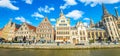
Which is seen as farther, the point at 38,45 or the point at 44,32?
the point at 44,32

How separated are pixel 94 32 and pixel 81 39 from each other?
42.6 feet

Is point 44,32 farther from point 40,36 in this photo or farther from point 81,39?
point 81,39

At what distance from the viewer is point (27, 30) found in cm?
5831

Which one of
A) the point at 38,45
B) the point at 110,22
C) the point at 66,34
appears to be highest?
the point at 110,22

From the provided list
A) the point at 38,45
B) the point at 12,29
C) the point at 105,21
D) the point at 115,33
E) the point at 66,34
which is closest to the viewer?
the point at 38,45

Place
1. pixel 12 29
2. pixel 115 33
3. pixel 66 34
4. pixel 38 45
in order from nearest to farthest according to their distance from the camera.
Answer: pixel 38 45 → pixel 66 34 → pixel 12 29 → pixel 115 33

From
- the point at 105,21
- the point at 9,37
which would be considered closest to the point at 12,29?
the point at 9,37

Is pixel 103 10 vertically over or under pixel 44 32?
over

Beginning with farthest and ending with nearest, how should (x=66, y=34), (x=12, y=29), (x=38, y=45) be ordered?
1. (x=12, y=29)
2. (x=66, y=34)
3. (x=38, y=45)

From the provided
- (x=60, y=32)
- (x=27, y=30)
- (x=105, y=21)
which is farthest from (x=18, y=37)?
(x=105, y=21)

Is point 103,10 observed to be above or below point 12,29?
above

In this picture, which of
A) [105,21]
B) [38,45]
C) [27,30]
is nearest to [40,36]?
[27,30]

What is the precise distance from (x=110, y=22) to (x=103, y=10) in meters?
10.3

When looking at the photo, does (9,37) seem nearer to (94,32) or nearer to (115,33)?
(94,32)
